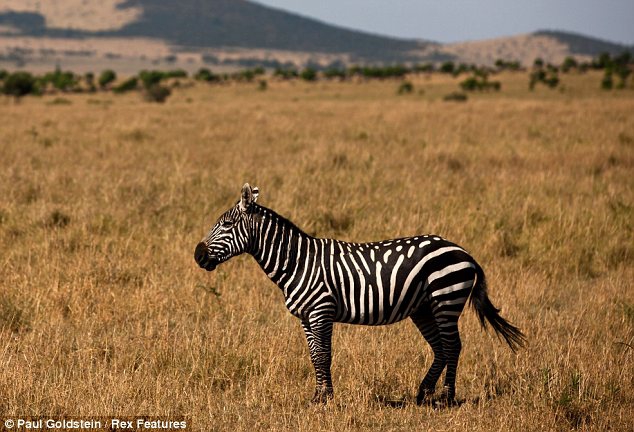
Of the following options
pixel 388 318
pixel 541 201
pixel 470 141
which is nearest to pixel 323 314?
pixel 388 318

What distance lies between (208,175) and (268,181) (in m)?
1.30

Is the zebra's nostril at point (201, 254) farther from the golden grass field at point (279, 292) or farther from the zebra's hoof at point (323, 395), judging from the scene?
the zebra's hoof at point (323, 395)

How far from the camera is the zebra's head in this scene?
553 centimetres

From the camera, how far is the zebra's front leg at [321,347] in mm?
5423

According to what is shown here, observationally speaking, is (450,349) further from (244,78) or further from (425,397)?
(244,78)

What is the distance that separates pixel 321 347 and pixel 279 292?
3545mm

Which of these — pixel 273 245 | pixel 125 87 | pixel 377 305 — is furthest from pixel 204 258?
pixel 125 87

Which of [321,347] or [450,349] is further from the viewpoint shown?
[450,349]

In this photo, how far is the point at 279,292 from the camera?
896 cm

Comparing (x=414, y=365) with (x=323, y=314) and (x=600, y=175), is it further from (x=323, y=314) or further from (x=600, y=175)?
(x=600, y=175)

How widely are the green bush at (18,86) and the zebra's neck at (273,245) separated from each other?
53780 millimetres

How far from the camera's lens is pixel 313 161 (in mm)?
17922

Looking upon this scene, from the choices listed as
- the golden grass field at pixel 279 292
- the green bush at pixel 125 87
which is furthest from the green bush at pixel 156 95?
the golden grass field at pixel 279 292

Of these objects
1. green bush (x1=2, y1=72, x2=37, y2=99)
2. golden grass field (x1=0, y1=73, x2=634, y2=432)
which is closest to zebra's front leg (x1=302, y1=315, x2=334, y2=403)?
golden grass field (x1=0, y1=73, x2=634, y2=432)
